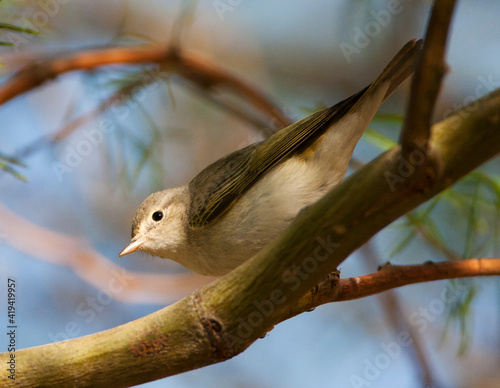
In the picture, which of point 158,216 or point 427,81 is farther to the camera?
point 158,216

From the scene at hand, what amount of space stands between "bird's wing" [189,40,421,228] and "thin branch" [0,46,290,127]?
0.58 m

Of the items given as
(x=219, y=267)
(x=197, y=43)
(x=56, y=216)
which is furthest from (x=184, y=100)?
(x=219, y=267)

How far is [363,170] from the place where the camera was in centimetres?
133

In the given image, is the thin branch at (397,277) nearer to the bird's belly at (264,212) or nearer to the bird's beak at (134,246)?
the bird's belly at (264,212)

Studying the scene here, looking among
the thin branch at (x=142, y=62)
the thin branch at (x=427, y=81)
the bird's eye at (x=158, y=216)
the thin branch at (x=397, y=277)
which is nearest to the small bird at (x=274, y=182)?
the bird's eye at (x=158, y=216)

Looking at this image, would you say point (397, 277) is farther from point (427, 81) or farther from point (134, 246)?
point (134, 246)

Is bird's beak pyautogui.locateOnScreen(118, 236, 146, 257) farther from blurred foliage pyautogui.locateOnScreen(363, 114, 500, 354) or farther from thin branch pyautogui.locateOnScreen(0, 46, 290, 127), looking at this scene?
blurred foliage pyautogui.locateOnScreen(363, 114, 500, 354)

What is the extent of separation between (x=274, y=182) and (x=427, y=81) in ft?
5.32

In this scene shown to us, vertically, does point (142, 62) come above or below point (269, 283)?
above

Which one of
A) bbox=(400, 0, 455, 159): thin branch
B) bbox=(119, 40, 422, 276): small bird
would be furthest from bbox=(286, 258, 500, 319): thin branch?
bbox=(400, 0, 455, 159): thin branch

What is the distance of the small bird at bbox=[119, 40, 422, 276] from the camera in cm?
263

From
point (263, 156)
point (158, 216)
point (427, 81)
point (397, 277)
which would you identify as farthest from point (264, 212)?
point (427, 81)

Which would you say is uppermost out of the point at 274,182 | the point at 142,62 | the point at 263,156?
the point at 142,62

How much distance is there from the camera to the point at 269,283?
58.1 inches
